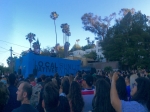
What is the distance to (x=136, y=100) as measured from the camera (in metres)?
2.99

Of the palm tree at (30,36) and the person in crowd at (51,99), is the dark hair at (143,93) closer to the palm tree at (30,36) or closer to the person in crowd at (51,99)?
the person in crowd at (51,99)

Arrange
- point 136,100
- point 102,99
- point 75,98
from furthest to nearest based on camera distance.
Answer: point 75,98 < point 102,99 < point 136,100

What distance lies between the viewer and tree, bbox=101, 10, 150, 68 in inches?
1228

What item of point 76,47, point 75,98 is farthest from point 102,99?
point 76,47

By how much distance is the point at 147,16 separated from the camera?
3594 cm

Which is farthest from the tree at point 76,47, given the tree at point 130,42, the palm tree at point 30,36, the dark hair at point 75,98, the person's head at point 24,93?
the person's head at point 24,93

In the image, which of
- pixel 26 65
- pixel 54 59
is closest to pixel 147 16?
pixel 54 59

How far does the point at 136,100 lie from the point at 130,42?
30.3 meters

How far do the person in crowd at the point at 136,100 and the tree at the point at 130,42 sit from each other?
28301mm

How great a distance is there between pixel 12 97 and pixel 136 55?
28627 mm

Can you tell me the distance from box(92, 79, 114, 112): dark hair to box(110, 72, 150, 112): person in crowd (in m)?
0.65

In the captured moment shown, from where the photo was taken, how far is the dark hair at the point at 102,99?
354 cm

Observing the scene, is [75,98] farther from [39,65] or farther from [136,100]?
[39,65]

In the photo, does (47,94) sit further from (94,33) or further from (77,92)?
(94,33)
